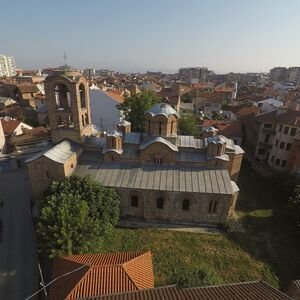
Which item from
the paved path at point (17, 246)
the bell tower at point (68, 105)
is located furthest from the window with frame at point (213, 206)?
the paved path at point (17, 246)

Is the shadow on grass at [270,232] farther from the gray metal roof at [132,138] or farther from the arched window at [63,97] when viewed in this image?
the arched window at [63,97]

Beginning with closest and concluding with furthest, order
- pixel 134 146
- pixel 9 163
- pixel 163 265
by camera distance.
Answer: pixel 163 265, pixel 134 146, pixel 9 163

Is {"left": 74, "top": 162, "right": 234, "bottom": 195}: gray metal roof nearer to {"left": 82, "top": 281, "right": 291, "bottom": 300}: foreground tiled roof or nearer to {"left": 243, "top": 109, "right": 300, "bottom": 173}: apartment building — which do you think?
{"left": 82, "top": 281, "right": 291, "bottom": 300}: foreground tiled roof

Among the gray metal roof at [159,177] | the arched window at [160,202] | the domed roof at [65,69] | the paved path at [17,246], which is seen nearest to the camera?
the paved path at [17,246]

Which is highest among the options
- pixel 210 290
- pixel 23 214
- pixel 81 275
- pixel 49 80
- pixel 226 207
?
pixel 49 80

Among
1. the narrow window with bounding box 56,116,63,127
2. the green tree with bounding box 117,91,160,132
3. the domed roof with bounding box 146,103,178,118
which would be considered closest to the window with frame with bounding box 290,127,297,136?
the domed roof with bounding box 146,103,178,118

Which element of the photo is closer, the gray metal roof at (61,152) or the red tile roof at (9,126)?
the gray metal roof at (61,152)

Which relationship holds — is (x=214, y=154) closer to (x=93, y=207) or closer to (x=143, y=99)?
(x=93, y=207)

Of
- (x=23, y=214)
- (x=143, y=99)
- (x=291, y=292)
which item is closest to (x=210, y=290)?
(x=291, y=292)
